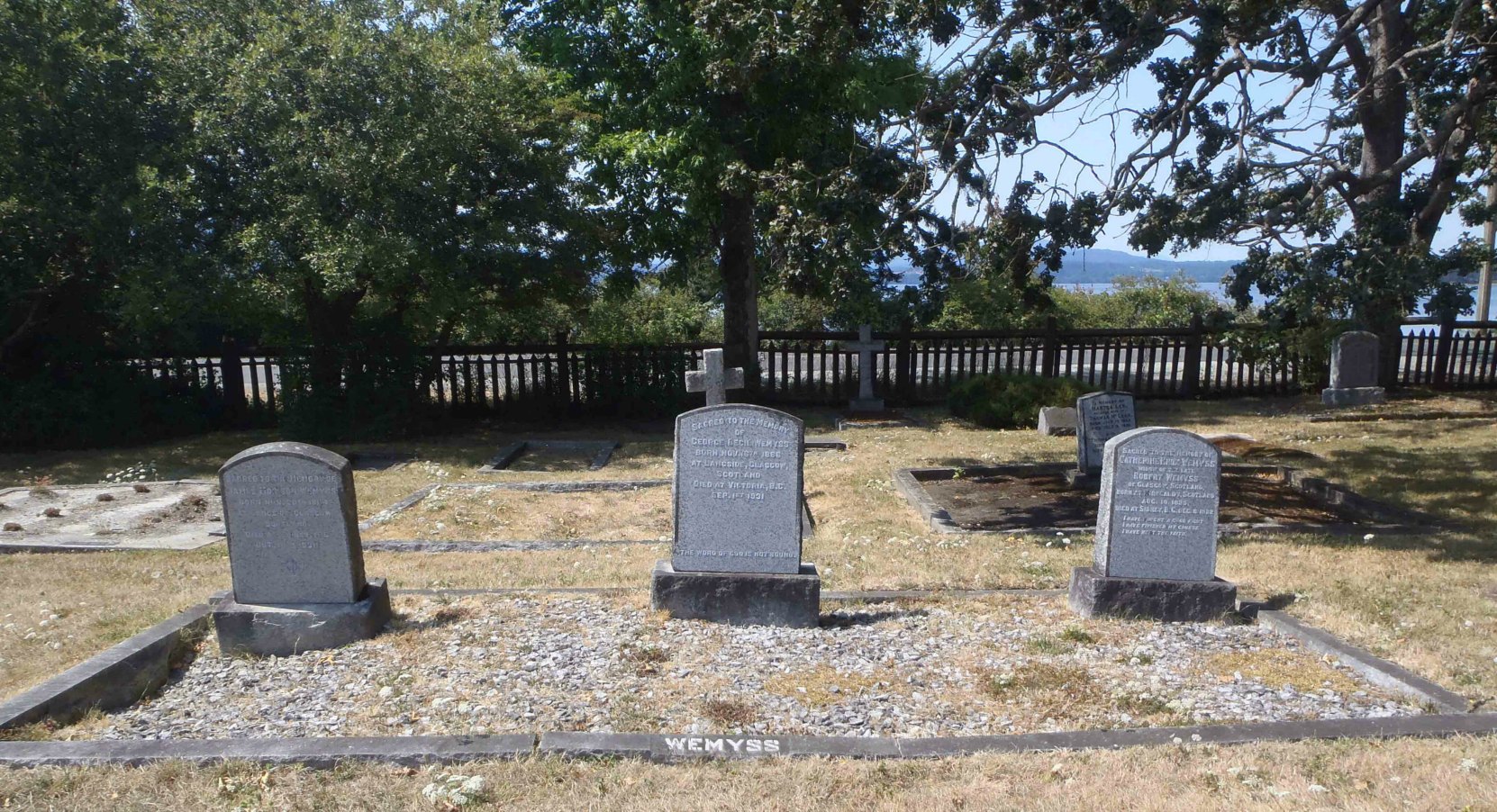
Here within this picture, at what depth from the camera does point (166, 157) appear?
12266mm

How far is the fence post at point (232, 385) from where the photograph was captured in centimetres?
1534

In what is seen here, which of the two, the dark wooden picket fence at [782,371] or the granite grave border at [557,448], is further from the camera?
Result: the dark wooden picket fence at [782,371]

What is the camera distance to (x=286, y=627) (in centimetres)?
540

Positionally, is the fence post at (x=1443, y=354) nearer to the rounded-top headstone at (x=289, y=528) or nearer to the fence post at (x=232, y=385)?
the rounded-top headstone at (x=289, y=528)

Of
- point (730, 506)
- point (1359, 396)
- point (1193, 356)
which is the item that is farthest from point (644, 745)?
point (1193, 356)

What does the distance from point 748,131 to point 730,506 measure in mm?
9632

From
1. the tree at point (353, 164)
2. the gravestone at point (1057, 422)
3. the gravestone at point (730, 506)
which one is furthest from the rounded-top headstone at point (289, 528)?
the gravestone at point (1057, 422)

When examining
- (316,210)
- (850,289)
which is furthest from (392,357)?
(850,289)

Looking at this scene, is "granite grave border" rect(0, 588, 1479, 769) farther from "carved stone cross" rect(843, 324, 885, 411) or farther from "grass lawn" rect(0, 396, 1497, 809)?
"carved stone cross" rect(843, 324, 885, 411)

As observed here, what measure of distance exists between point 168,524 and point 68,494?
2.11m

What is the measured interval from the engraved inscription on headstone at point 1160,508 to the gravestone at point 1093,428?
4.46m

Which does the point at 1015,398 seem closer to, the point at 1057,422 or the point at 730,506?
the point at 1057,422

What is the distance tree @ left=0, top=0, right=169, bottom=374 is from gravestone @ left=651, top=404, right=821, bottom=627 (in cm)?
948

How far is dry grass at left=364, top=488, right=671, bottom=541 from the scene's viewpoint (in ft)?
28.6
